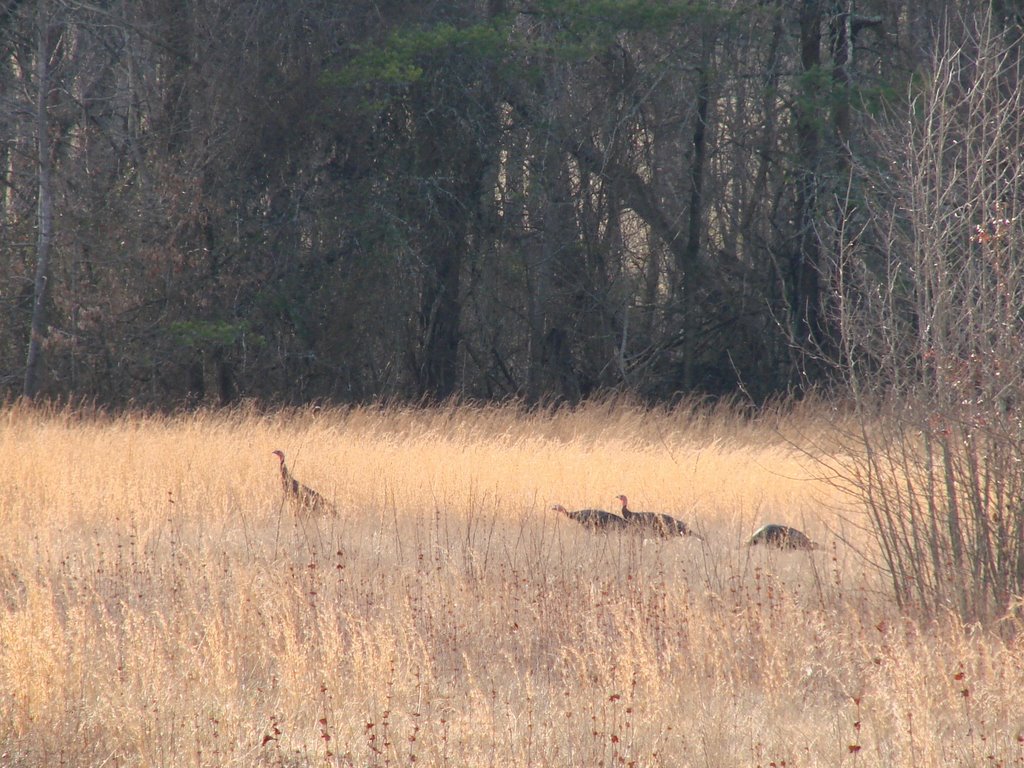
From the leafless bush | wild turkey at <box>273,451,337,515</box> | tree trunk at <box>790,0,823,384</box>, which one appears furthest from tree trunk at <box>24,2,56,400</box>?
the leafless bush

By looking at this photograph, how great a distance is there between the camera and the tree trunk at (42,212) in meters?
18.1

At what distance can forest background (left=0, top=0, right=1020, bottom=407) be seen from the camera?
1964cm

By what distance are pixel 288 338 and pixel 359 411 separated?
669 centimetres

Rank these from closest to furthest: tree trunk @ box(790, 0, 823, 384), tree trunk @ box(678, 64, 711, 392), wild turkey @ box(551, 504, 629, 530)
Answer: wild turkey @ box(551, 504, 629, 530) → tree trunk @ box(790, 0, 823, 384) → tree trunk @ box(678, 64, 711, 392)

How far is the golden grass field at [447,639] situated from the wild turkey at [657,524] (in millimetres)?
187

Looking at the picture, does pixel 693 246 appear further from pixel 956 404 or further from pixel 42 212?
pixel 956 404

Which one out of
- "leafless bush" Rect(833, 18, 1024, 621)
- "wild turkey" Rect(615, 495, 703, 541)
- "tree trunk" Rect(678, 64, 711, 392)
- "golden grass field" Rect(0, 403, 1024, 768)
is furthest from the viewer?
"tree trunk" Rect(678, 64, 711, 392)

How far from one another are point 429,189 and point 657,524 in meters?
14.3

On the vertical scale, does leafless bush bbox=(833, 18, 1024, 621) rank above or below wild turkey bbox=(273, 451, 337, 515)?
above

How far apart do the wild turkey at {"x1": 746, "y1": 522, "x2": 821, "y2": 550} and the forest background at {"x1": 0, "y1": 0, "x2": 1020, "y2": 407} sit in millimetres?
10354

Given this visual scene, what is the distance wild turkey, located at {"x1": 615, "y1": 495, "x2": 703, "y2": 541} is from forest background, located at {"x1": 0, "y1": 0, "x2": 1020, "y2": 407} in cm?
1025

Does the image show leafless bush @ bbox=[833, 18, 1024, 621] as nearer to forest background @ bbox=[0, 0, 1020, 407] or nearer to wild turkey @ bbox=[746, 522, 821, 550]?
wild turkey @ bbox=[746, 522, 821, 550]

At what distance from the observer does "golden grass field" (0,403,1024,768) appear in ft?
15.6

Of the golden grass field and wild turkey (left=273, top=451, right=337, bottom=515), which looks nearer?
the golden grass field
